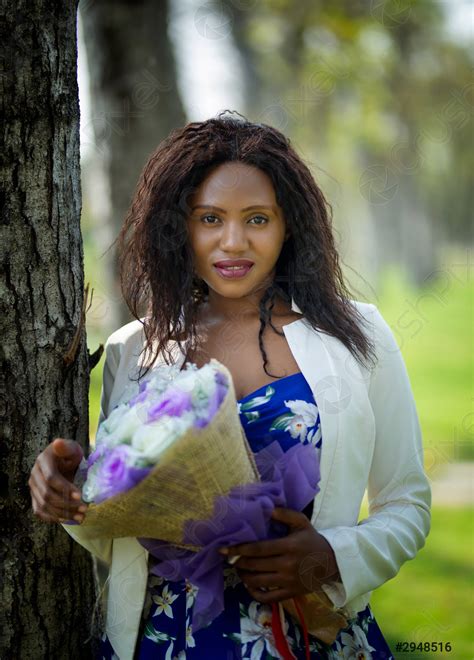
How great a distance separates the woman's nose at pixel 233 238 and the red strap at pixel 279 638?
89 cm

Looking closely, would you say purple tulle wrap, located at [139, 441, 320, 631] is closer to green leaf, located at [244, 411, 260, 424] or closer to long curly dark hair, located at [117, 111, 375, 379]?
green leaf, located at [244, 411, 260, 424]

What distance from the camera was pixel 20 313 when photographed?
2.16 m

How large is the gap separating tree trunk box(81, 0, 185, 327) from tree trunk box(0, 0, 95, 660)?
2692 mm

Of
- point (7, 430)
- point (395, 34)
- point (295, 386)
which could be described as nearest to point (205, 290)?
point (295, 386)

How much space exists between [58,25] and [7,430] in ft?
3.53

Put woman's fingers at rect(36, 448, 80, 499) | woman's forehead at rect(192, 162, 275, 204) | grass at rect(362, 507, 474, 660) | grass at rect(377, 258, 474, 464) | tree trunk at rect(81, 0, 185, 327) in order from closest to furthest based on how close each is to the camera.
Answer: woman's fingers at rect(36, 448, 80, 499) → woman's forehead at rect(192, 162, 275, 204) → grass at rect(362, 507, 474, 660) → tree trunk at rect(81, 0, 185, 327) → grass at rect(377, 258, 474, 464)

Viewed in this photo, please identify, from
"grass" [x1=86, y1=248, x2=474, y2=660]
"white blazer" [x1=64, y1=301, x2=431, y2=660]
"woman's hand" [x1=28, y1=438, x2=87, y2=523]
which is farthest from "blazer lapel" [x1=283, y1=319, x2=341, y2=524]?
"woman's hand" [x1=28, y1=438, x2=87, y2=523]

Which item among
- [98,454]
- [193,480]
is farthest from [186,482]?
[98,454]

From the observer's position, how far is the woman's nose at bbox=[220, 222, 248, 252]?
2143 mm

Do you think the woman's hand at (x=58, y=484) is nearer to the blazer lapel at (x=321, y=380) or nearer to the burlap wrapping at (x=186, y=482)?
the burlap wrapping at (x=186, y=482)

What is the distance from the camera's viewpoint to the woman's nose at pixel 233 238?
7.03 feet

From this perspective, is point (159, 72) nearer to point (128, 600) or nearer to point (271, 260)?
point (271, 260)

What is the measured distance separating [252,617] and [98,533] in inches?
17.0

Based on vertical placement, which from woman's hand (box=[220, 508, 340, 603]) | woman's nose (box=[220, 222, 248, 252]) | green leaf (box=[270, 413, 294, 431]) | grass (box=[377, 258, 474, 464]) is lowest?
grass (box=[377, 258, 474, 464])
